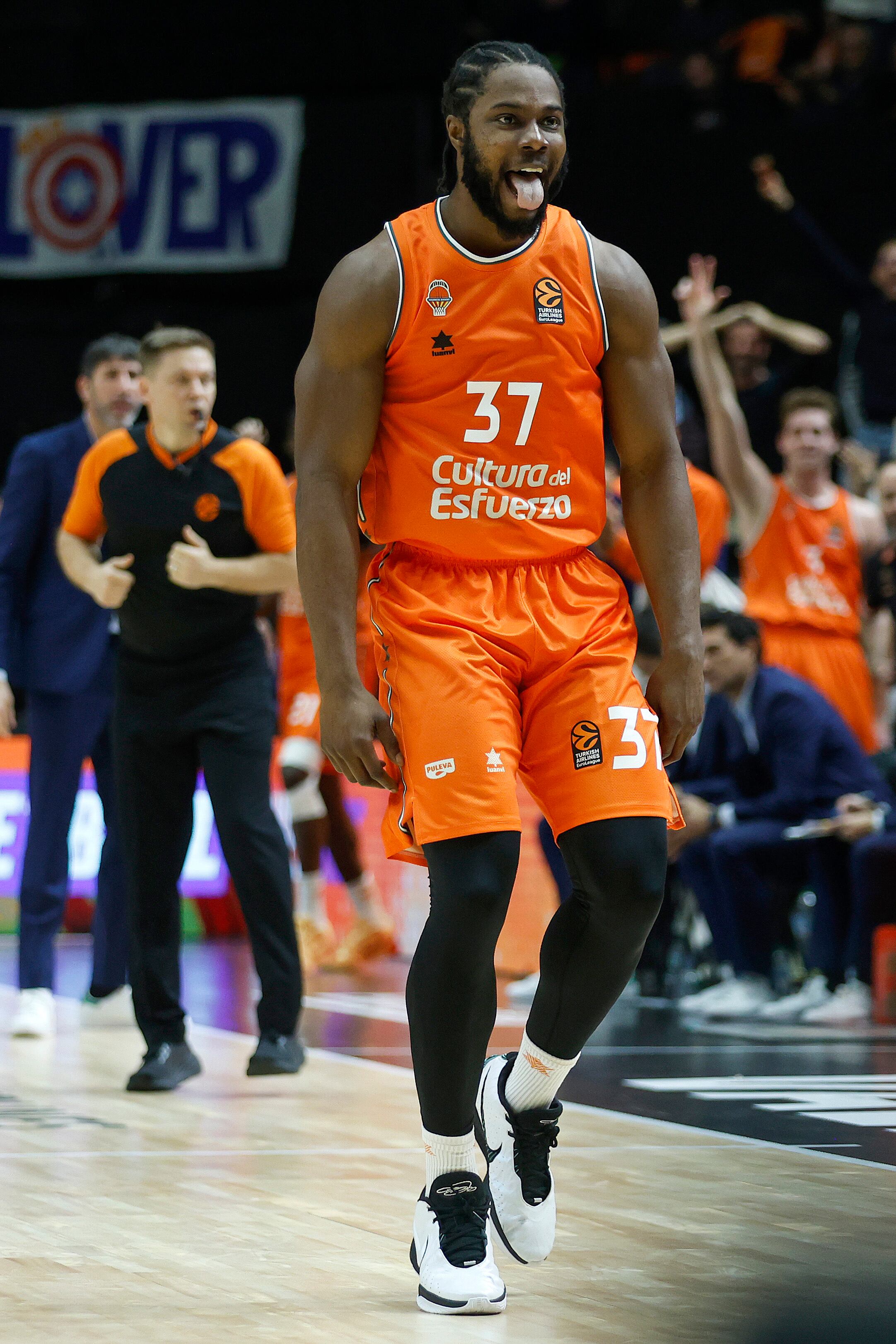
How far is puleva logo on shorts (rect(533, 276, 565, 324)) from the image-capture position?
10.7 ft

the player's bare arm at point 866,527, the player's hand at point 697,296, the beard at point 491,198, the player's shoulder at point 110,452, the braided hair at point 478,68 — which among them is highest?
the player's hand at point 697,296

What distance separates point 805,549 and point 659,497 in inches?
196

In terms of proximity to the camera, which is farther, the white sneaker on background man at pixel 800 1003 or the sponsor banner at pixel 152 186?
the sponsor banner at pixel 152 186

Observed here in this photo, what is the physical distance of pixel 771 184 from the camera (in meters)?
10.8

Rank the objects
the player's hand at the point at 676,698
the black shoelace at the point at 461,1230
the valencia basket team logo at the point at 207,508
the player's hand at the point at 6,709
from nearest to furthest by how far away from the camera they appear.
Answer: the black shoelace at the point at 461,1230 < the player's hand at the point at 676,698 < the valencia basket team logo at the point at 207,508 < the player's hand at the point at 6,709

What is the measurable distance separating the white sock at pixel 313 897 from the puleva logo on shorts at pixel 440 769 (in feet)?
A: 19.1

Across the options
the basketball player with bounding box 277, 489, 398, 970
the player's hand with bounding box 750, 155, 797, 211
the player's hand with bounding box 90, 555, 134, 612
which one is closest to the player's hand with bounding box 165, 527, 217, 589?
the player's hand with bounding box 90, 555, 134, 612

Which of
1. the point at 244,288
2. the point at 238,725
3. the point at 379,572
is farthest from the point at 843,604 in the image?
the point at 244,288

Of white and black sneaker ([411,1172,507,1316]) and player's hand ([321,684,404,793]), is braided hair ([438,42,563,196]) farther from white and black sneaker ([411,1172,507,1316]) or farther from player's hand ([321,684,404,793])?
white and black sneaker ([411,1172,507,1316])

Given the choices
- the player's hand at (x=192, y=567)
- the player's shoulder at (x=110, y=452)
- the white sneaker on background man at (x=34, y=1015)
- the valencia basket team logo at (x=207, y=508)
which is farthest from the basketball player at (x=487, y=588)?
the white sneaker on background man at (x=34, y=1015)

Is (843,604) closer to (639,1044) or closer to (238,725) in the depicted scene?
(639,1044)

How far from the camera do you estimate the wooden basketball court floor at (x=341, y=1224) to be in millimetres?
2918

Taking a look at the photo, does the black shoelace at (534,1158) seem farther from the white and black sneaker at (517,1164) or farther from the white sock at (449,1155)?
the white sock at (449,1155)

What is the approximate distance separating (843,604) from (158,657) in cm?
367
